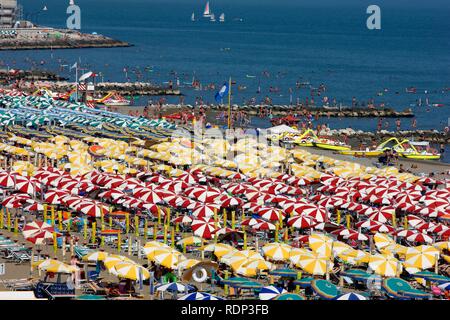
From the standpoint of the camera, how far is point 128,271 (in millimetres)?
23734

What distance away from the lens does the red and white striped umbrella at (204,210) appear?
3212cm

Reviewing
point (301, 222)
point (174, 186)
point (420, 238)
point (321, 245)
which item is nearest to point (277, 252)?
point (321, 245)

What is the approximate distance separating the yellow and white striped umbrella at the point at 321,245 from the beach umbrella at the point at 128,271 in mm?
5177

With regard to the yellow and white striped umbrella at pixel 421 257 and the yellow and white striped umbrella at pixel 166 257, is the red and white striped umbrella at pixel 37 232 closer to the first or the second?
the yellow and white striped umbrella at pixel 166 257

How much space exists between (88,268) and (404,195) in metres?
13.0

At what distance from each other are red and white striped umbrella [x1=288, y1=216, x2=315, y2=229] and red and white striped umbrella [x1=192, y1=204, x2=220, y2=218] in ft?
8.73

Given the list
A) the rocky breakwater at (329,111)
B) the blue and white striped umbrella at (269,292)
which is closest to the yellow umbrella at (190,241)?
the blue and white striped umbrella at (269,292)

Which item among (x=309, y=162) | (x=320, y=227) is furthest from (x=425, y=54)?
(x=320, y=227)

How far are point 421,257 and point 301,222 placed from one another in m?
5.16

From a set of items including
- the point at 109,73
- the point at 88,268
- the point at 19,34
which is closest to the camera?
the point at 88,268

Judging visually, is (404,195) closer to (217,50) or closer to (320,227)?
(320,227)

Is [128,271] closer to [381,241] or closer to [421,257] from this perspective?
[421,257]

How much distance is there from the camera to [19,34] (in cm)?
14575
